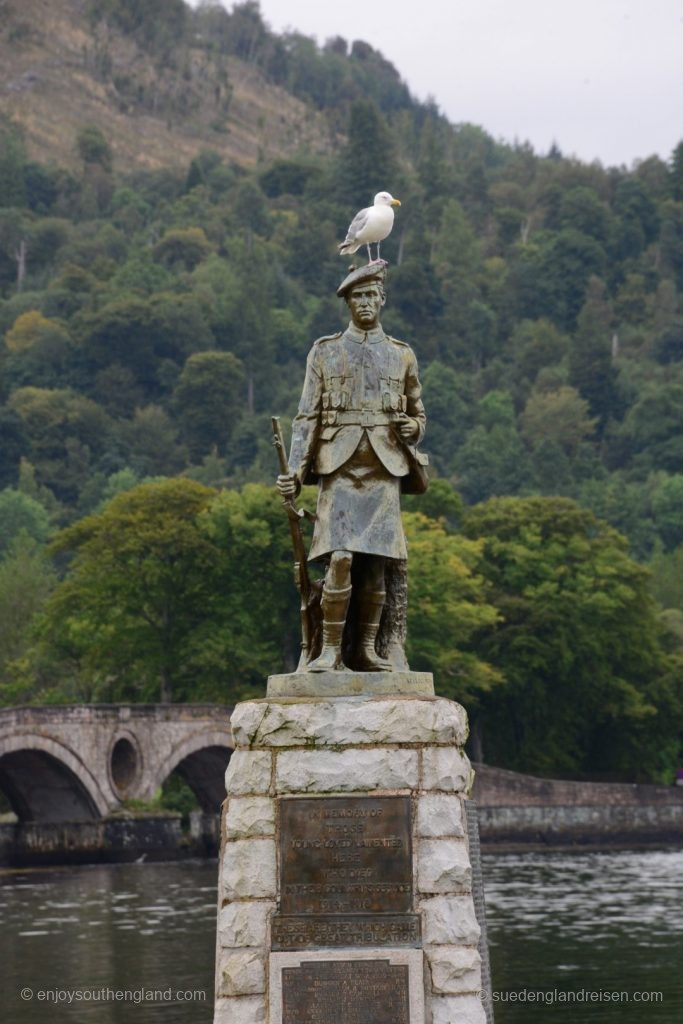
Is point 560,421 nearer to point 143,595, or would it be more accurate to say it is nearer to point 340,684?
point 143,595

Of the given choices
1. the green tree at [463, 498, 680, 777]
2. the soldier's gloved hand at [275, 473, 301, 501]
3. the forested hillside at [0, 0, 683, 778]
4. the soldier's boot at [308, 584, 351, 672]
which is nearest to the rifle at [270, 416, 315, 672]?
the soldier's gloved hand at [275, 473, 301, 501]

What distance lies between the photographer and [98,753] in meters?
69.2

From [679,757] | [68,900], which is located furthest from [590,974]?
[679,757]

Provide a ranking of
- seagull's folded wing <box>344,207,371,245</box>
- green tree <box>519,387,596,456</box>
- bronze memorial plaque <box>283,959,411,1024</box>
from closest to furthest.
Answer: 1. bronze memorial plaque <box>283,959,411,1024</box>
2. seagull's folded wing <box>344,207,371,245</box>
3. green tree <box>519,387,596,456</box>

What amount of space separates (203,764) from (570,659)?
45.6 ft

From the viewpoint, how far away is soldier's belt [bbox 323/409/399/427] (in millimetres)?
19469

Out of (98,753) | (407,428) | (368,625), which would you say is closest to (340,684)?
(368,625)

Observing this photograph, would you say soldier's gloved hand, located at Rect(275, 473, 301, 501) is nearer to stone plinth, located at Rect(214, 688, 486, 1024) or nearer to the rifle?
the rifle

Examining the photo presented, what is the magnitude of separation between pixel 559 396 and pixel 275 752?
15629 centimetres

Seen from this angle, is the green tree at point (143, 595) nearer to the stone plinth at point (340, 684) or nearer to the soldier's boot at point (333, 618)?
the soldier's boot at point (333, 618)

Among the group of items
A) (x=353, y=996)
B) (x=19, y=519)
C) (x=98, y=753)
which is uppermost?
(x=19, y=519)

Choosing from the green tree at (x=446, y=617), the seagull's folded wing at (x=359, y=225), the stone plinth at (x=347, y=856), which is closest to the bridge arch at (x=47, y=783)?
the green tree at (x=446, y=617)

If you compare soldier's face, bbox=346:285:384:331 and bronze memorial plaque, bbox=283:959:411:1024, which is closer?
bronze memorial plaque, bbox=283:959:411:1024

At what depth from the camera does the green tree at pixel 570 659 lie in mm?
82875
